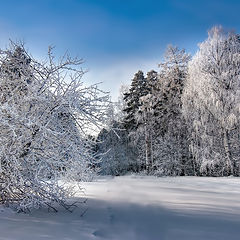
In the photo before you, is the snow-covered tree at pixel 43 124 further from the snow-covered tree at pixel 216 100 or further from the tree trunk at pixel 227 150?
the tree trunk at pixel 227 150

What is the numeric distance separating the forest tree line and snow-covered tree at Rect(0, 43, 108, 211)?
4.38m

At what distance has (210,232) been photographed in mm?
2664

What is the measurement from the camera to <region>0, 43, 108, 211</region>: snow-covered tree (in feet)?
10.6

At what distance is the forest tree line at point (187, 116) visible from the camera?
13414 millimetres

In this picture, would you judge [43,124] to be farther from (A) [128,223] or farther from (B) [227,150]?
(B) [227,150]

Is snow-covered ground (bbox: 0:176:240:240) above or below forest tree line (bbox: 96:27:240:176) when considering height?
below

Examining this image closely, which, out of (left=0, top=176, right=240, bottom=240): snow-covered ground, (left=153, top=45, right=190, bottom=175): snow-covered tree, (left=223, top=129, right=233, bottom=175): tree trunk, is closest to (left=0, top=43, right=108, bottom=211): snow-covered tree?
(left=0, top=176, right=240, bottom=240): snow-covered ground

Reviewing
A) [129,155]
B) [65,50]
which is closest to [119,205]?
[65,50]

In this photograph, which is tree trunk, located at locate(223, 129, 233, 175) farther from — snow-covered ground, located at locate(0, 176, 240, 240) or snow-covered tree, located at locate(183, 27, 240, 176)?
snow-covered ground, located at locate(0, 176, 240, 240)

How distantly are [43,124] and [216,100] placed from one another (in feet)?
39.0

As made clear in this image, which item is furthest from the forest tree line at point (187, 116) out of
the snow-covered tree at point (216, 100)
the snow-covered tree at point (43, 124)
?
the snow-covered tree at point (43, 124)

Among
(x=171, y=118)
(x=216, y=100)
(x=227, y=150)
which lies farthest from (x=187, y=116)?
(x=171, y=118)

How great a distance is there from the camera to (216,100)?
43.5ft

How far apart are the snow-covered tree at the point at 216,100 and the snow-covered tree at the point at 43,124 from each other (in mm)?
10820
